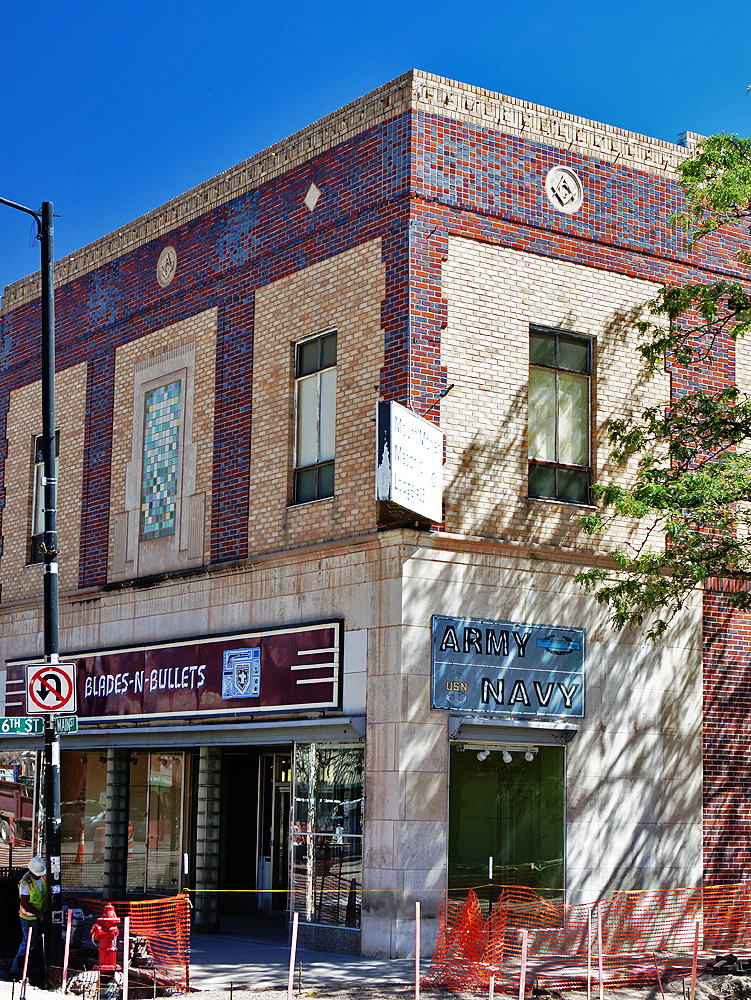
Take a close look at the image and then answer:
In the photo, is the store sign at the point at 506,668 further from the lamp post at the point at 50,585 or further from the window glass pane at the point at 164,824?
the window glass pane at the point at 164,824

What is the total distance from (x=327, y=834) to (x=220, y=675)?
332cm

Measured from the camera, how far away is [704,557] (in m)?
17.6

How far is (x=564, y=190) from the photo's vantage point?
64.4ft

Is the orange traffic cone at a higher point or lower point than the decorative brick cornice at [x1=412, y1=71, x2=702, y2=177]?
lower

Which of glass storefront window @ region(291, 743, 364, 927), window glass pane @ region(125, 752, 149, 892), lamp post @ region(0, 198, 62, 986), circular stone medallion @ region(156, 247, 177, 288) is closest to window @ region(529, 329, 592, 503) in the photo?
glass storefront window @ region(291, 743, 364, 927)

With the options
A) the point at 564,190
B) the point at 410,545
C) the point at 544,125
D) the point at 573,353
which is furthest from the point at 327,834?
the point at 544,125

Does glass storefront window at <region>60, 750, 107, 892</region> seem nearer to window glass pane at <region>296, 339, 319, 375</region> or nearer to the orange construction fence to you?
window glass pane at <region>296, 339, 319, 375</region>

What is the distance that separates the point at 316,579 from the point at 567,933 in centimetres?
581

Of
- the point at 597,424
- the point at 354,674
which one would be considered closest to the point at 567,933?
the point at 354,674

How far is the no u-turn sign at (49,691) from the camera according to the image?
53.9 feet

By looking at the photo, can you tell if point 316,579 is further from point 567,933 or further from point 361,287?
point 567,933

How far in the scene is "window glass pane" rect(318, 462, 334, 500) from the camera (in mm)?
19219

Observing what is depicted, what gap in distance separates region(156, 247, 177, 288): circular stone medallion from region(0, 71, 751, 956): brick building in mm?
121

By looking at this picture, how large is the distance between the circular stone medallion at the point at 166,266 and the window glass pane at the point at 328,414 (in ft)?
16.6
